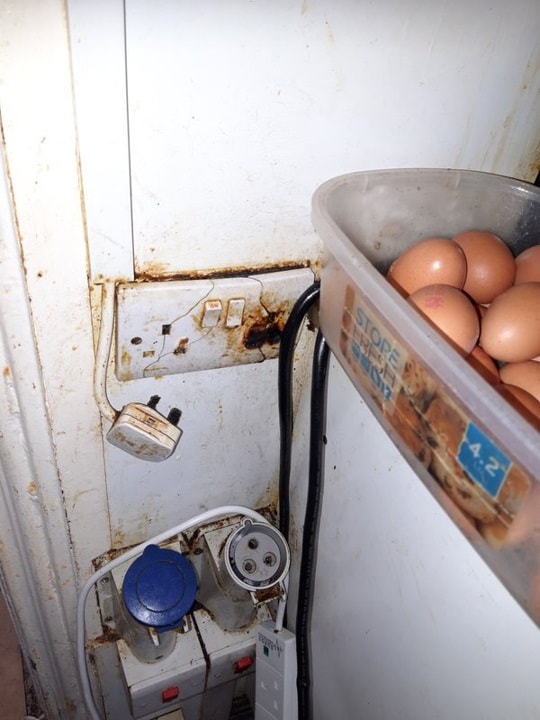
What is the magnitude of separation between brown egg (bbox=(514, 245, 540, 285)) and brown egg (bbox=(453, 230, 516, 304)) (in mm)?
11

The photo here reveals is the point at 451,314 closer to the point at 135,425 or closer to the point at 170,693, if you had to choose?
the point at 135,425

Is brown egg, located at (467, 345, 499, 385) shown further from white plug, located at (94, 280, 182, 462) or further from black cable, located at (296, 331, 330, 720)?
white plug, located at (94, 280, 182, 462)


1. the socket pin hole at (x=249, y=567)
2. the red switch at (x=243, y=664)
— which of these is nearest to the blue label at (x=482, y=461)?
the socket pin hole at (x=249, y=567)

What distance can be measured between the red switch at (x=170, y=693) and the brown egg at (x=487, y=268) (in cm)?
84

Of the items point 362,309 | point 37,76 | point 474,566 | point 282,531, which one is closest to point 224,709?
point 282,531

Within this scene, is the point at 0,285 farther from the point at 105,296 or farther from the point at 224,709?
the point at 224,709

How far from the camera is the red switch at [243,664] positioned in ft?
3.28

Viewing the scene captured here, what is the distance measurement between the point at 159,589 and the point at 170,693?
238mm

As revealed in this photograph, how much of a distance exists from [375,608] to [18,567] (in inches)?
22.6

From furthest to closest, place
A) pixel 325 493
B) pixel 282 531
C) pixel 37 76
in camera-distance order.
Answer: pixel 282 531, pixel 325 493, pixel 37 76

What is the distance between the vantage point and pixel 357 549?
0.78 meters

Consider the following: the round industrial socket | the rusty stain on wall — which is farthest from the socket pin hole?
the rusty stain on wall

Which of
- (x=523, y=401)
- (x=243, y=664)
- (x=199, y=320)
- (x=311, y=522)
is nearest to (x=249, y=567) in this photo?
(x=311, y=522)

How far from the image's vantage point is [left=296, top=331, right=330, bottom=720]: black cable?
2.44ft
